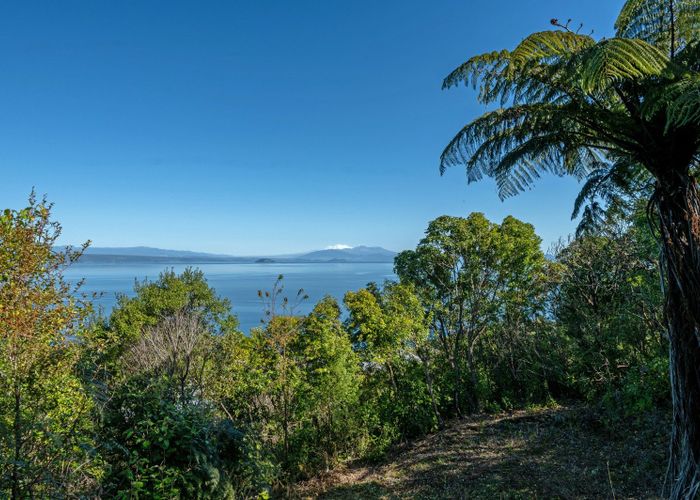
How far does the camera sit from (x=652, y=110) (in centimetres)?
254

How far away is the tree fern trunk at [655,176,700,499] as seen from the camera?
2752mm

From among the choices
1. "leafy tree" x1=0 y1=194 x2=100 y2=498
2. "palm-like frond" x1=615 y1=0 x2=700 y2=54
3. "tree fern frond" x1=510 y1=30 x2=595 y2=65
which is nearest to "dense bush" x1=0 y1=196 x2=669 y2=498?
"leafy tree" x1=0 y1=194 x2=100 y2=498

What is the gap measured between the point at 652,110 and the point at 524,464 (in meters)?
6.53

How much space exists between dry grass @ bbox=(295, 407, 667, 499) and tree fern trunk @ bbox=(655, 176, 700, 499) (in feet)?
8.37

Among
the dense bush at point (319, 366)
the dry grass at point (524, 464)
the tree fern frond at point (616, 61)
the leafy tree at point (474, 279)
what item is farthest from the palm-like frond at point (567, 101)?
the leafy tree at point (474, 279)

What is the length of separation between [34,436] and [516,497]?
20.3ft

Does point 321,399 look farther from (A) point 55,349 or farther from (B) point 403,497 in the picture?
(A) point 55,349

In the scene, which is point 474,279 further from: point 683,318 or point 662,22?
point 662,22

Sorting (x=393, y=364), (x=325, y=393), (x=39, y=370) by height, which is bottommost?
(x=393, y=364)

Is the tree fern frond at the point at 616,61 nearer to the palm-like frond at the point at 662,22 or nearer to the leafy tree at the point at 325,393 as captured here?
the palm-like frond at the point at 662,22

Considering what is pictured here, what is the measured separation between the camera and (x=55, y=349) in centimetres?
384

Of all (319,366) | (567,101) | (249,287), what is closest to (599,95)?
(567,101)

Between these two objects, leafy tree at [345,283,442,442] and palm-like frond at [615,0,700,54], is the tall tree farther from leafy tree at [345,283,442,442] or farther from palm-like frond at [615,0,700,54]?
leafy tree at [345,283,442,442]

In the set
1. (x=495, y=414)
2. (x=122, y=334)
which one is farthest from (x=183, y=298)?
(x=495, y=414)
